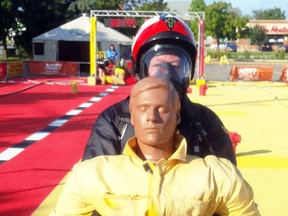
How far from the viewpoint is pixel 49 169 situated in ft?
26.4

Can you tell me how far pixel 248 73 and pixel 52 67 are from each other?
10.4 m

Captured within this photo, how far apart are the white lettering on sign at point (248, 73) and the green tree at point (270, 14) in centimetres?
12910

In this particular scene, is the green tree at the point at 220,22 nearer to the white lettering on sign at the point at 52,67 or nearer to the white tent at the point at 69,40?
the white tent at the point at 69,40

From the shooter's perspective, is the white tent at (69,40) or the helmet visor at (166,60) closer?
the helmet visor at (166,60)

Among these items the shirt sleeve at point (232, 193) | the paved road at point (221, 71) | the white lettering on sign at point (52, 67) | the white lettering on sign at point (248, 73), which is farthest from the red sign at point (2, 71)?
the shirt sleeve at point (232, 193)

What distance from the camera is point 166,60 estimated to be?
221 centimetres

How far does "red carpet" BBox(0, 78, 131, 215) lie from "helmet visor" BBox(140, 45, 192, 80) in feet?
13.7

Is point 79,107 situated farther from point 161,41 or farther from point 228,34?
point 228,34

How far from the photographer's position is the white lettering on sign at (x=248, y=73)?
28623mm

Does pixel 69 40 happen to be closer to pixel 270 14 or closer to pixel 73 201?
pixel 73 201

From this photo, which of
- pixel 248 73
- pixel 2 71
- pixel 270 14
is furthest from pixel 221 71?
pixel 270 14

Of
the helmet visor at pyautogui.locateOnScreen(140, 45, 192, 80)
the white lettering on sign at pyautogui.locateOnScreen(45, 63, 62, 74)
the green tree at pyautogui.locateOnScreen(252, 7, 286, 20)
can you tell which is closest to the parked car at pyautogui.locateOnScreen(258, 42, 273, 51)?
the green tree at pyautogui.locateOnScreen(252, 7, 286, 20)

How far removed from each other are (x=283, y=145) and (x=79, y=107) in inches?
289

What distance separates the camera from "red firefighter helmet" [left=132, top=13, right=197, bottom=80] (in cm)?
229
